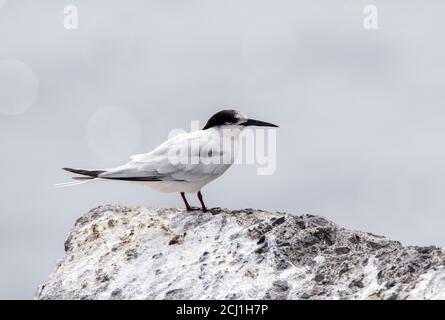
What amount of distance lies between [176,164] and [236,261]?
2.60m

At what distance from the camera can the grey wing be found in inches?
443

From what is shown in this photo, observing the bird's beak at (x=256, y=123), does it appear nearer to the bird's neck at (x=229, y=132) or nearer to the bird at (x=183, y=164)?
the bird's neck at (x=229, y=132)

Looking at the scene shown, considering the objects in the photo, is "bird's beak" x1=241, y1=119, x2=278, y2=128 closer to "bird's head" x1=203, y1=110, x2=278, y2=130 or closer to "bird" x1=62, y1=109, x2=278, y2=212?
"bird's head" x1=203, y1=110, x2=278, y2=130

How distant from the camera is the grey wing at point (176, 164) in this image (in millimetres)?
11242

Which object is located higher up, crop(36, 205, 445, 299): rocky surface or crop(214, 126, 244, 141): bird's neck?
crop(214, 126, 244, 141): bird's neck

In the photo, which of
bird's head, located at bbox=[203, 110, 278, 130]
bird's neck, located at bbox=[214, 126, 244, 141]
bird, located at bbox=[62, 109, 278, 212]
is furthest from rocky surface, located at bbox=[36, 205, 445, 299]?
bird's head, located at bbox=[203, 110, 278, 130]

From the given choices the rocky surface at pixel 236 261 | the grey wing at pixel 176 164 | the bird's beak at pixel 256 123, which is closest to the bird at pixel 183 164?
the grey wing at pixel 176 164

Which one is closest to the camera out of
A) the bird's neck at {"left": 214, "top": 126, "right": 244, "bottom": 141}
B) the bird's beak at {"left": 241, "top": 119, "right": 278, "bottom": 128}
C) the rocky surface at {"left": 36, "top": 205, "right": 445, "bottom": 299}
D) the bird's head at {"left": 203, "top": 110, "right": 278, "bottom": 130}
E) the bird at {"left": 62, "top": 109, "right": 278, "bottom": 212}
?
the rocky surface at {"left": 36, "top": 205, "right": 445, "bottom": 299}

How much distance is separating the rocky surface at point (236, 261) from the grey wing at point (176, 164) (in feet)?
2.49

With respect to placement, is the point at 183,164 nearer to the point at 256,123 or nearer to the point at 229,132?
the point at 229,132
